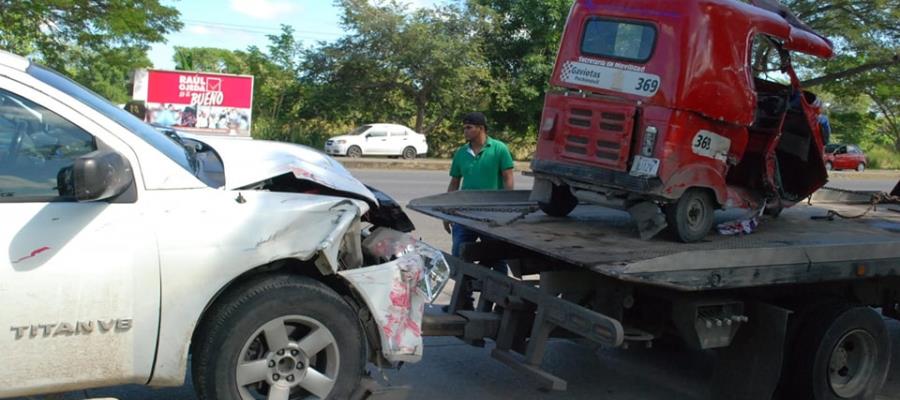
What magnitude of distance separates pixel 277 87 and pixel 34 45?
1376cm

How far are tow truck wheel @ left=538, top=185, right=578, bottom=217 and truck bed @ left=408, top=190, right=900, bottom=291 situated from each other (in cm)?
7

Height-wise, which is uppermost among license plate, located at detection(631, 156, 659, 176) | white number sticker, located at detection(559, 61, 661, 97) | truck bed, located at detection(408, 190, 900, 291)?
white number sticker, located at detection(559, 61, 661, 97)

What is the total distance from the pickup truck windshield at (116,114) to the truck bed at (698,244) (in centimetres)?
204

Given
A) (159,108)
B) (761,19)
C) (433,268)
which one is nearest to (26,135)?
(433,268)

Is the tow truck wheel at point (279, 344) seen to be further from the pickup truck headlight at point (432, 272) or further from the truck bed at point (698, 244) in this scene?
the truck bed at point (698, 244)

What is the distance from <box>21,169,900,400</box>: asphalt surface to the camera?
532 centimetres

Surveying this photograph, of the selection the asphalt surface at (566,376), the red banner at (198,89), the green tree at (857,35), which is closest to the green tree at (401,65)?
the red banner at (198,89)

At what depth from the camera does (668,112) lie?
224 inches

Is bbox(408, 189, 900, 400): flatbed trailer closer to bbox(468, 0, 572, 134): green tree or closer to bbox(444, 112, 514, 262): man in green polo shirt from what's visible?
bbox(444, 112, 514, 262): man in green polo shirt

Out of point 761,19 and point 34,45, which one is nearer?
point 761,19

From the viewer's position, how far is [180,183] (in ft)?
12.1

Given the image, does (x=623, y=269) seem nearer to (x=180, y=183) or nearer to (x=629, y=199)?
(x=629, y=199)

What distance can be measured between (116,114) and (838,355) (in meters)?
4.30

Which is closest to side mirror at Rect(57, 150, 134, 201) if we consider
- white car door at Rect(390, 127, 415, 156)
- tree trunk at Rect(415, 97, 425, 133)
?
white car door at Rect(390, 127, 415, 156)
